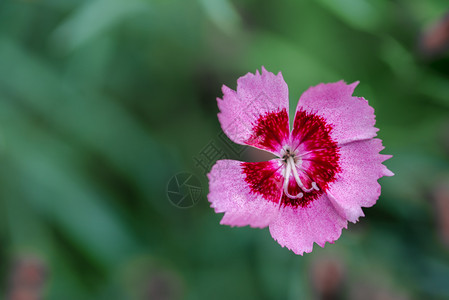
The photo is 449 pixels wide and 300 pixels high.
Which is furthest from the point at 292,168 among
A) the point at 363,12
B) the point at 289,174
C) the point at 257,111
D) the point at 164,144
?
the point at 164,144

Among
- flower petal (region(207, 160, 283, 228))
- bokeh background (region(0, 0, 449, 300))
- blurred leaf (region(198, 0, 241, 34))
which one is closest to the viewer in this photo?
flower petal (region(207, 160, 283, 228))

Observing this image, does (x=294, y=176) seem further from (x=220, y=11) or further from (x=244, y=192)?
(x=220, y=11)

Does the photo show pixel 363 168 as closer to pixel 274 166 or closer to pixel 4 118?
pixel 274 166

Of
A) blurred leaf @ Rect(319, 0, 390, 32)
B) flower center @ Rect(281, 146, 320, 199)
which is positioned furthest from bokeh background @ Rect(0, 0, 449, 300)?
flower center @ Rect(281, 146, 320, 199)

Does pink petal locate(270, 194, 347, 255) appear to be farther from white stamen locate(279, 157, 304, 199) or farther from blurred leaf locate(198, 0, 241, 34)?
blurred leaf locate(198, 0, 241, 34)

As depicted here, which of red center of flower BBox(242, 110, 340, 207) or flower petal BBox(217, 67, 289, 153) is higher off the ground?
flower petal BBox(217, 67, 289, 153)

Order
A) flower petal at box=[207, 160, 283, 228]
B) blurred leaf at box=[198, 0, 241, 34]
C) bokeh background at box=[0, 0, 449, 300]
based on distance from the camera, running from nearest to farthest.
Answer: flower petal at box=[207, 160, 283, 228] → blurred leaf at box=[198, 0, 241, 34] → bokeh background at box=[0, 0, 449, 300]

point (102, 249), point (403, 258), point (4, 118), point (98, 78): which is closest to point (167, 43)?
point (98, 78)
